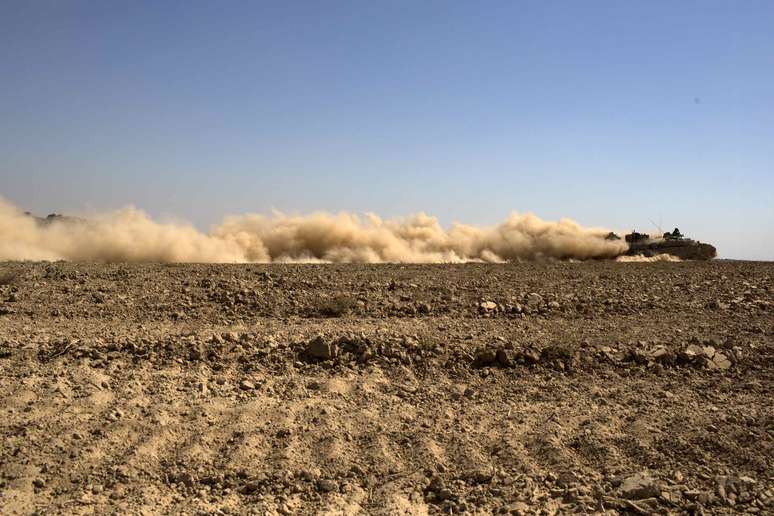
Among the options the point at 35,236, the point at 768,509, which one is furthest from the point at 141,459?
the point at 35,236

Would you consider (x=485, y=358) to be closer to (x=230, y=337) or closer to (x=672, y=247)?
(x=230, y=337)

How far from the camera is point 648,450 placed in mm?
4922

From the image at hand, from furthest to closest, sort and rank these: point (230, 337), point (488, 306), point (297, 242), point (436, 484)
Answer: point (297, 242), point (488, 306), point (230, 337), point (436, 484)

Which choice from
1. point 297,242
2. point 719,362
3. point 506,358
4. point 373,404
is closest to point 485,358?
point 506,358

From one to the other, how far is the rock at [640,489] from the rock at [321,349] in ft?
11.2

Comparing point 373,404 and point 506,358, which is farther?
point 506,358

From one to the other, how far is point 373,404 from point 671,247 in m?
25.4

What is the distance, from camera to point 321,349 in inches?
272

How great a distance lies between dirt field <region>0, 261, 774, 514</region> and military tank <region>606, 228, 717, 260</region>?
62.0ft

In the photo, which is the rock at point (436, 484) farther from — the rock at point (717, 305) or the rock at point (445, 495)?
the rock at point (717, 305)

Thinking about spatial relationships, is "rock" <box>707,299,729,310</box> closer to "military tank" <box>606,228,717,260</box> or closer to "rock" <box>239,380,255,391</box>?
"rock" <box>239,380,255,391</box>

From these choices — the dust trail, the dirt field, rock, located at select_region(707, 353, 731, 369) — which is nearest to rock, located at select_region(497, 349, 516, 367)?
the dirt field

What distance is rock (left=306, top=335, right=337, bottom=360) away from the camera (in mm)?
6859

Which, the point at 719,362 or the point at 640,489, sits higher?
the point at 719,362
